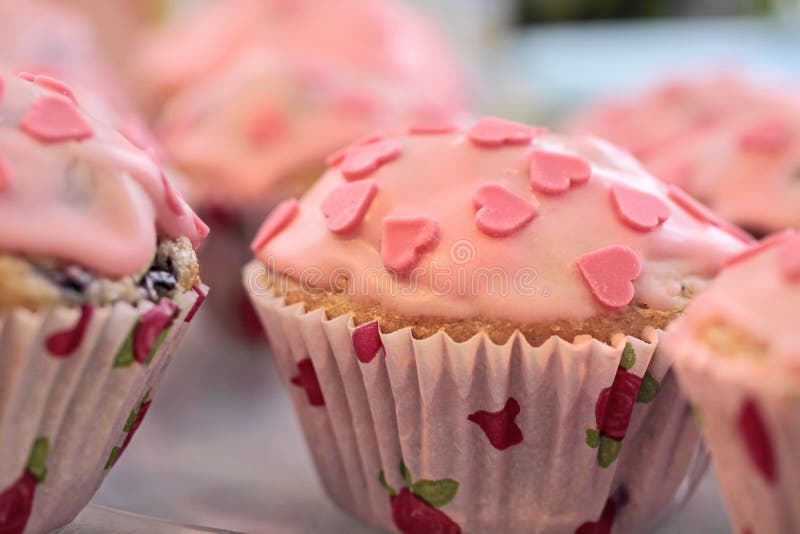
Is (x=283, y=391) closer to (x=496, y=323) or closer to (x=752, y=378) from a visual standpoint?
(x=496, y=323)

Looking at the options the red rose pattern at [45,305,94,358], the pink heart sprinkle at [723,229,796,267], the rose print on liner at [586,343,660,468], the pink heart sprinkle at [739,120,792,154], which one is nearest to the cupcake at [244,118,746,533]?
the rose print on liner at [586,343,660,468]

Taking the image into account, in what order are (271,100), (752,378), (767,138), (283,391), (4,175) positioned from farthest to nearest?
(271,100) → (283,391) → (767,138) → (4,175) → (752,378)

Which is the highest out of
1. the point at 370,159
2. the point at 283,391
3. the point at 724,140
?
the point at 370,159

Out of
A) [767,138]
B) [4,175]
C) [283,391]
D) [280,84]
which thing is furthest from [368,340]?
[280,84]

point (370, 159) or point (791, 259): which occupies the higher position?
point (791, 259)

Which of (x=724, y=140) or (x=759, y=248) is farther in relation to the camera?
(x=724, y=140)

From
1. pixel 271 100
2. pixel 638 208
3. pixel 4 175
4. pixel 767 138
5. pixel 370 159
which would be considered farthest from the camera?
pixel 271 100

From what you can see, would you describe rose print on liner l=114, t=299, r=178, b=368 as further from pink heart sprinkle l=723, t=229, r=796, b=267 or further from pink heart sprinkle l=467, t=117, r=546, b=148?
pink heart sprinkle l=723, t=229, r=796, b=267
